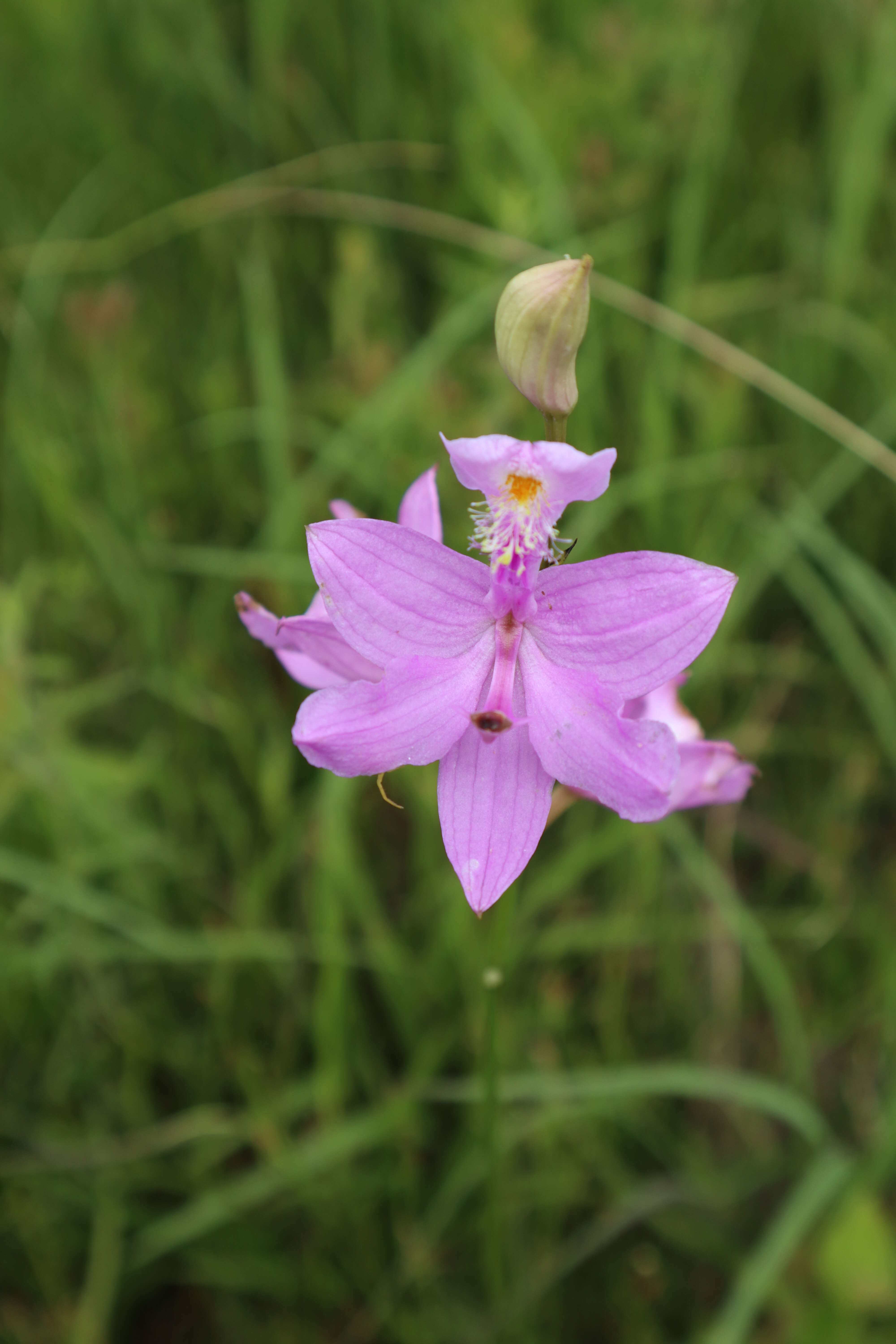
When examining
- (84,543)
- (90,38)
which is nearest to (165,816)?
(84,543)

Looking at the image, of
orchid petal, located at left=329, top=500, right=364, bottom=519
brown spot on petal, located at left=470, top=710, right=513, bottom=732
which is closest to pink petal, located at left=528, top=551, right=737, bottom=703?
brown spot on petal, located at left=470, top=710, right=513, bottom=732

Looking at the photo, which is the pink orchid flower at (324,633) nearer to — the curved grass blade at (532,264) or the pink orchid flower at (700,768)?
the pink orchid flower at (700,768)

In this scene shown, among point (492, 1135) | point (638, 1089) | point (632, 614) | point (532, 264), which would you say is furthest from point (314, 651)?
point (532, 264)

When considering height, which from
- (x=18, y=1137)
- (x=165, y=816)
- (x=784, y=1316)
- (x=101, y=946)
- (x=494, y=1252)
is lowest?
(x=784, y=1316)

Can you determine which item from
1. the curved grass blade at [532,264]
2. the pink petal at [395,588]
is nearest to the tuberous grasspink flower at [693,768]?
A: the pink petal at [395,588]

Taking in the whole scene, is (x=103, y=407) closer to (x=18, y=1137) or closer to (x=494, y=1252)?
(x=18, y=1137)

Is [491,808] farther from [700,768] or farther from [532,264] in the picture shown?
[532,264]
